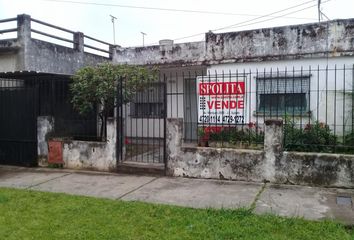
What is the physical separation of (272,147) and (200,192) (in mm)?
1674

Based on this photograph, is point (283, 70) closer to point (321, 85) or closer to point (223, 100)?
point (321, 85)

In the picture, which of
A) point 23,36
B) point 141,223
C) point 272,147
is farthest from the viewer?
point 23,36

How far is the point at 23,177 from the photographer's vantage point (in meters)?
8.02

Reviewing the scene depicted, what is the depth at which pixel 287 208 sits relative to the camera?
5.46 metres

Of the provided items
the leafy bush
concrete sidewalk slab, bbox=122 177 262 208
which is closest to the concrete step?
concrete sidewalk slab, bbox=122 177 262 208

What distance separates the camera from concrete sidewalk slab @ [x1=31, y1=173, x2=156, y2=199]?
6.58 m

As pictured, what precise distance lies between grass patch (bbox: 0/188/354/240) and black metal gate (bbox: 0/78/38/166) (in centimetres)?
366

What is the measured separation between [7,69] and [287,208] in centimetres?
1113

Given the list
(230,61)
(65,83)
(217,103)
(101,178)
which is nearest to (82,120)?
(65,83)

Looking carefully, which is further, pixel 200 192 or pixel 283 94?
pixel 283 94

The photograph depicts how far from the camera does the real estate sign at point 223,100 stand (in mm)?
10797

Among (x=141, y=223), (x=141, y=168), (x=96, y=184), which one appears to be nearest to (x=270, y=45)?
(x=141, y=168)

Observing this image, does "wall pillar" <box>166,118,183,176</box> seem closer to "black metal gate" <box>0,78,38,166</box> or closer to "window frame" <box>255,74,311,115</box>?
"window frame" <box>255,74,311,115</box>

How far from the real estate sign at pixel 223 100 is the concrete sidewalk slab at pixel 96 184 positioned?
12.1ft
